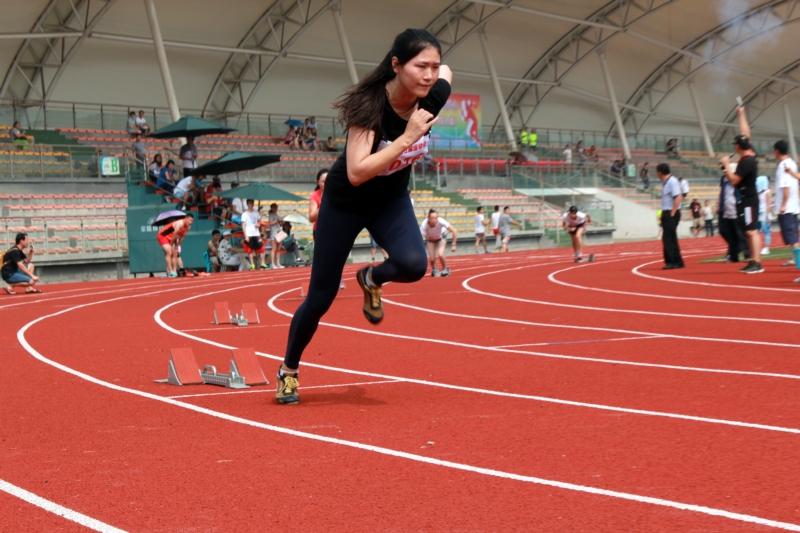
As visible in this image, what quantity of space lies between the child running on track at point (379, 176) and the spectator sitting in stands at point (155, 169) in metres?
22.0

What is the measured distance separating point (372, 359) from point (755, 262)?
8451mm

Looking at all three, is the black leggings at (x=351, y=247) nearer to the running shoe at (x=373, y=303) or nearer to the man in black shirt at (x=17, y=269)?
the running shoe at (x=373, y=303)

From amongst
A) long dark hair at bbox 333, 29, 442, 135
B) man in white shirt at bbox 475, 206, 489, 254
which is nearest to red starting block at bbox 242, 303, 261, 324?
long dark hair at bbox 333, 29, 442, 135

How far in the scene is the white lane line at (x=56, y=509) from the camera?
3249 mm

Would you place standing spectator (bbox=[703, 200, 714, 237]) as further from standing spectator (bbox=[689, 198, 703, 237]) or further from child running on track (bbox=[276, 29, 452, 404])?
child running on track (bbox=[276, 29, 452, 404])

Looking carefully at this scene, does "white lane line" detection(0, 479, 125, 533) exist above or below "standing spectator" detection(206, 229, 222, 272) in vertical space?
below

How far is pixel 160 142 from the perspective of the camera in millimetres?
31922

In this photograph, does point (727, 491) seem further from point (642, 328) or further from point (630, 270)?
point (630, 270)

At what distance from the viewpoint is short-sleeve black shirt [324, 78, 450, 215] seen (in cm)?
499

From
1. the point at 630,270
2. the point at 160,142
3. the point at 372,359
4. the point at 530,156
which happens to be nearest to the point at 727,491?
the point at 372,359

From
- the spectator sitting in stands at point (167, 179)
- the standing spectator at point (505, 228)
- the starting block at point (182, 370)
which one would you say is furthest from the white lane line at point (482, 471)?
the standing spectator at point (505, 228)

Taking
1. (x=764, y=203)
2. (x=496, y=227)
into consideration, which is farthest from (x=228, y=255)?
(x=764, y=203)

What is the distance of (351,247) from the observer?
514cm

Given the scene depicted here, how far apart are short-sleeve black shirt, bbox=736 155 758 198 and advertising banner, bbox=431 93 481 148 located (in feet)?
95.7
